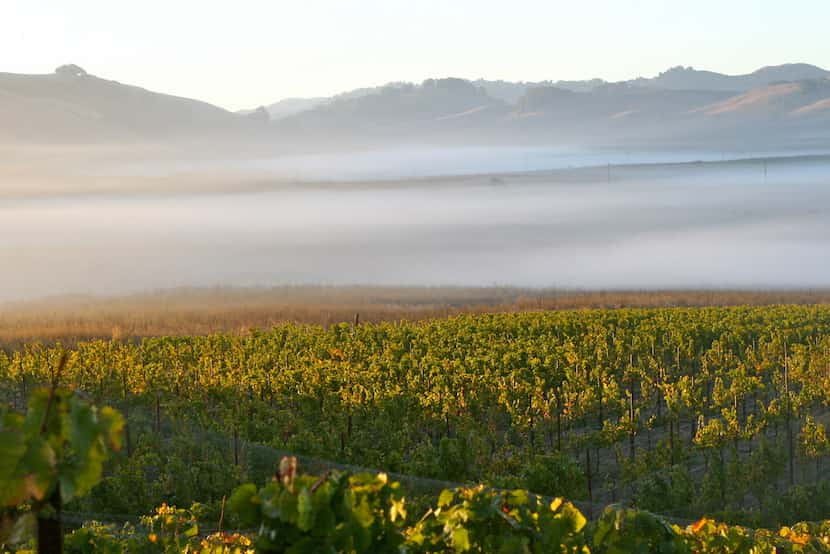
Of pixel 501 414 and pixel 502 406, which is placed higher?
pixel 502 406

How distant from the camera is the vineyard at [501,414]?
74.7 ft

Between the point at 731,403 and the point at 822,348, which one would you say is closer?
Result: the point at 731,403

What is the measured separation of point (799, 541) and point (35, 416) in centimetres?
1070

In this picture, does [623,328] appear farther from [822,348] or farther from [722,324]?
[822,348]

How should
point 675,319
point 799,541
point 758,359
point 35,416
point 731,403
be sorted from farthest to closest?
point 675,319 < point 758,359 < point 731,403 < point 799,541 < point 35,416

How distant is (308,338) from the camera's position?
41.7m

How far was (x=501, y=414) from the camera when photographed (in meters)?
31.4

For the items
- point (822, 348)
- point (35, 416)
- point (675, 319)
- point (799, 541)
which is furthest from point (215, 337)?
point (35, 416)

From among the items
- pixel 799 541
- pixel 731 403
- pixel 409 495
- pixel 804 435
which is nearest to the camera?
pixel 799 541

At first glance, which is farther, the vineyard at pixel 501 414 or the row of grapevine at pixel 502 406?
the row of grapevine at pixel 502 406

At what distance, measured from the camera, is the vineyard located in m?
22.8

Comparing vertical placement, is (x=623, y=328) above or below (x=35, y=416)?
below

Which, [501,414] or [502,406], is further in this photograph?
[501,414]

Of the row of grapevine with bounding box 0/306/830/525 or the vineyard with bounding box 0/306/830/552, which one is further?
the row of grapevine with bounding box 0/306/830/525
